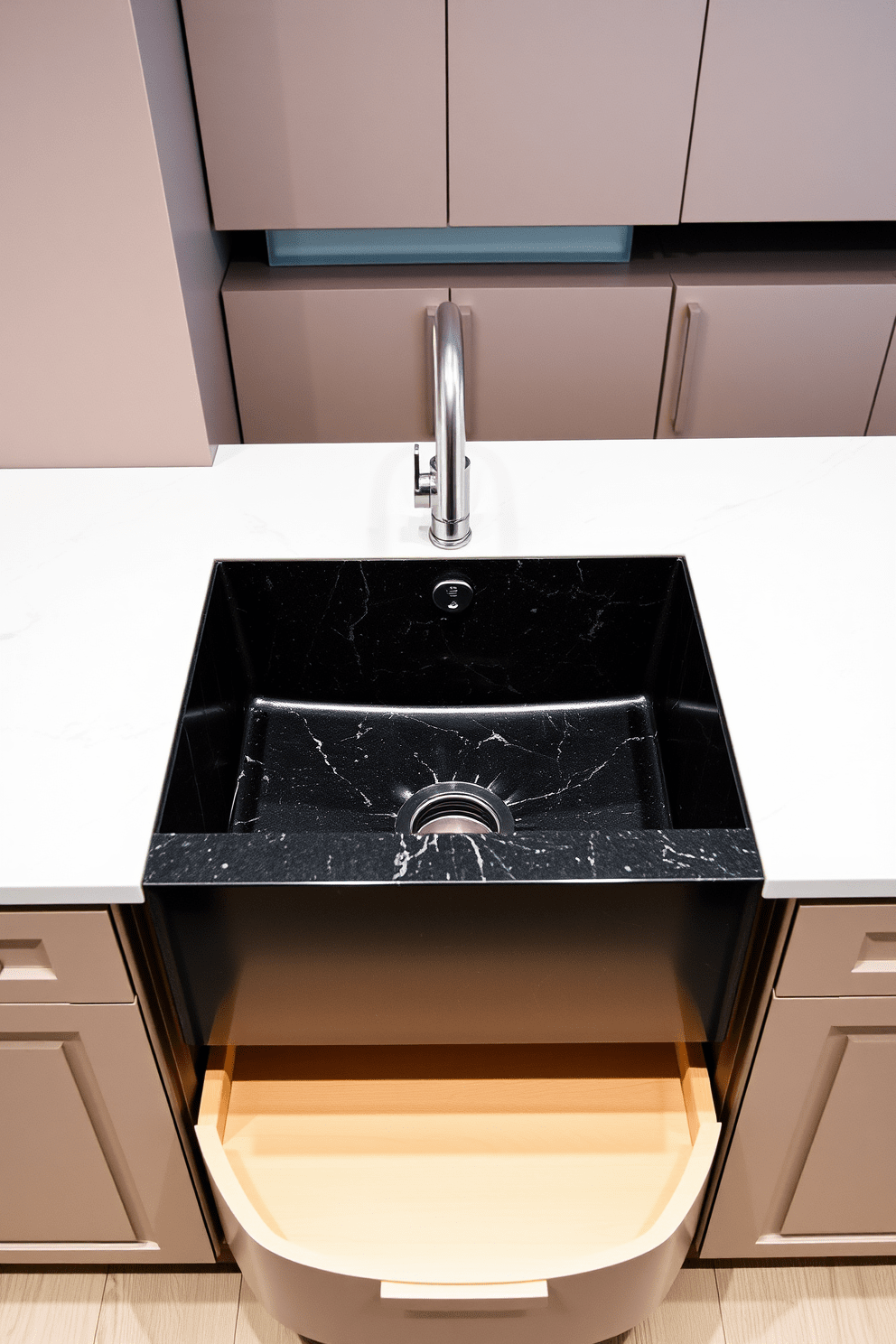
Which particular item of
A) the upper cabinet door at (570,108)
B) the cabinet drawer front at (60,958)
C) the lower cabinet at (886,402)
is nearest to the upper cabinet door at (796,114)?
the upper cabinet door at (570,108)

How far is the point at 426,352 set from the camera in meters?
2.11

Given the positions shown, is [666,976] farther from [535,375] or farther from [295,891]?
[535,375]

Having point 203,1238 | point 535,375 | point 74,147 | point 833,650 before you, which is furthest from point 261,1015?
point 535,375

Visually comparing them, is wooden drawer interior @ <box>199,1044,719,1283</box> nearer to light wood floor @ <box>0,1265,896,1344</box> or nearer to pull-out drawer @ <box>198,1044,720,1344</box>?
pull-out drawer @ <box>198,1044,720,1344</box>

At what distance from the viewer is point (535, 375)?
2.14 meters

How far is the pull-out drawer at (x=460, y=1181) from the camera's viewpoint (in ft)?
3.05

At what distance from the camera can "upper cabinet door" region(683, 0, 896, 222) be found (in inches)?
70.2

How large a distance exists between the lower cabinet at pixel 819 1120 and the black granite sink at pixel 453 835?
8cm

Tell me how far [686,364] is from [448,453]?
1201 mm

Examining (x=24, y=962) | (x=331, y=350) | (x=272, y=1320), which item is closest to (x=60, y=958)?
(x=24, y=962)

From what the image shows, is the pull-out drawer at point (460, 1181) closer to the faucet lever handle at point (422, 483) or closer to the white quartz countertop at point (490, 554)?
the white quartz countertop at point (490, 554)

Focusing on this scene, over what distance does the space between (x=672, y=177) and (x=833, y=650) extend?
4.06ft

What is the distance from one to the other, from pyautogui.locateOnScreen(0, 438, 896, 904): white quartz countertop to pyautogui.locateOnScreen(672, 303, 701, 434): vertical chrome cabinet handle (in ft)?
2.45

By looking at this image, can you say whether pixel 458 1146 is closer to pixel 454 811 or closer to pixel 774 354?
pixel 454 811
